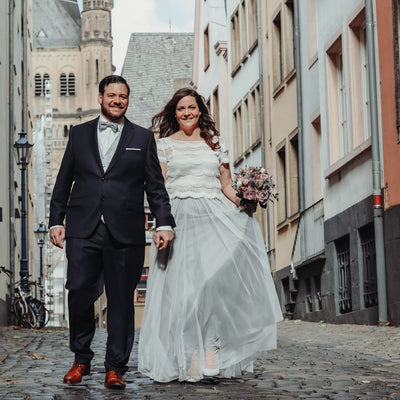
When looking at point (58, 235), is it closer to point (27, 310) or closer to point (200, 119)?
point (200, 119)

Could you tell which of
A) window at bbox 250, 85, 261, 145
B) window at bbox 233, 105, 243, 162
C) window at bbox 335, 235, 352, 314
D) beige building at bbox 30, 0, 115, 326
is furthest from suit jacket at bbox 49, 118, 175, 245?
beige building at bbox 30, 0, 115, 326

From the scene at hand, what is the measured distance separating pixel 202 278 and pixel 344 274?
10.7 m

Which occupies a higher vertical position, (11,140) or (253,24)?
(253,24)

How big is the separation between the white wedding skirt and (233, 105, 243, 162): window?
978 inches

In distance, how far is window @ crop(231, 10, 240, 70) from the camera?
111 feet

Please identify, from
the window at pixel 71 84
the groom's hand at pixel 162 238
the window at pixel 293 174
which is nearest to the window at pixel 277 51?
the window at pixel 293 174

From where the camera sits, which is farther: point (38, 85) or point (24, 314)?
point (38, 85)

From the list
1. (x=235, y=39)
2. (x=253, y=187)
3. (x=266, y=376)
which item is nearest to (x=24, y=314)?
(x=235, y=39)

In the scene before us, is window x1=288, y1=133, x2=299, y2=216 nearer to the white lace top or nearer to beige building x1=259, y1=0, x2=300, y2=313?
beige building x1=259, y1=0, x2=300, y2=313

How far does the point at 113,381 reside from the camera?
7285mm

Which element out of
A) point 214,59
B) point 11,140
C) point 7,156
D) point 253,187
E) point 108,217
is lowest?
point 108,217

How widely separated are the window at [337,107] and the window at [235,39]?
14077 mm

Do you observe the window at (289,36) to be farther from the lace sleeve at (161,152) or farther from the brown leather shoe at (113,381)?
the brown leather shoe at (113,381)

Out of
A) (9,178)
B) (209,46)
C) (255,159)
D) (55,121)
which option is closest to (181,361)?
(9,178)
